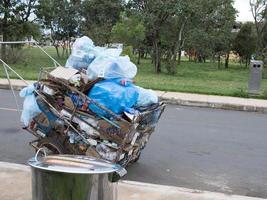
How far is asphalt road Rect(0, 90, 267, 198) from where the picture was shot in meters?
6.40

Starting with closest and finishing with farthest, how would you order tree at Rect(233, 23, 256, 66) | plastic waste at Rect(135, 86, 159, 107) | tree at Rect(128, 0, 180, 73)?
plastic waste at Rect(135, 86, 159, 107) < tree at Rect(128, 0, 180, 73) < tree at Rect(233, 23, 256, 66)

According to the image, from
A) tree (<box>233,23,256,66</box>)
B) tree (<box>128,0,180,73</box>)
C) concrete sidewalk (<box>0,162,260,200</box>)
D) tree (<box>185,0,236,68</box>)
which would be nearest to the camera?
concrete sidewalk (<box>0,162,260,200</box>)

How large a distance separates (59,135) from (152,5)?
2156 cm

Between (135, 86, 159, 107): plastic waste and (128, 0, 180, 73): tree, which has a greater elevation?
(128, 0, 180, 73): tree

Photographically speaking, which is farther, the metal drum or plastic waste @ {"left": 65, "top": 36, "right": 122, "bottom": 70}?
plastic waste @ {"left": 65, "top": 36, "right": 122, "bottom": 70}

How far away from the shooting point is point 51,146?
6191 mm

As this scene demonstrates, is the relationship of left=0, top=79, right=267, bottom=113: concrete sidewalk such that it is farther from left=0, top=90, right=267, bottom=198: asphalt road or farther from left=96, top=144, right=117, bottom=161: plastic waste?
left=96, top=144, right=117, bottom=161: plastic waste

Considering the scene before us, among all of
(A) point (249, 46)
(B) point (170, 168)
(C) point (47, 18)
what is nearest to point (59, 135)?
(B) point (170, 168)

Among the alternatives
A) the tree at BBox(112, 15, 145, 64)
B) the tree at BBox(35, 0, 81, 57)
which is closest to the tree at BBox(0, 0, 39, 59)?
the tree at BBox(112, 15, 145, 64)

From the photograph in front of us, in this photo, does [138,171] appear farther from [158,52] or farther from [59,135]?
[158,52]

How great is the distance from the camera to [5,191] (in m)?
5.25

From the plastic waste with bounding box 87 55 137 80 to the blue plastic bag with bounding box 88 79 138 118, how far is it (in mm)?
104

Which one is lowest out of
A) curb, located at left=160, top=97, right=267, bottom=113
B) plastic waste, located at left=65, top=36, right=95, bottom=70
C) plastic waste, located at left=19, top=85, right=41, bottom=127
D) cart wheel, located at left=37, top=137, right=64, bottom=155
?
curb, located at left=160, top=97, right=267, bottom=113

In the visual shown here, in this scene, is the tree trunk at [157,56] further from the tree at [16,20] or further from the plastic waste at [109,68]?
the plastic waste at [109,68]
